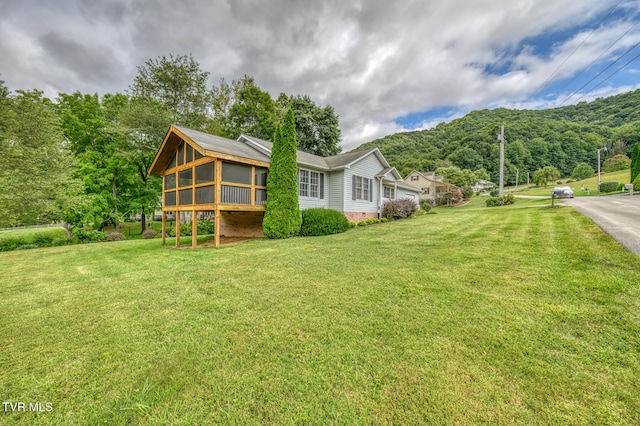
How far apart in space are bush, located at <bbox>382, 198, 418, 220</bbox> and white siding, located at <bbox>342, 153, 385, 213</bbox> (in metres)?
0.71

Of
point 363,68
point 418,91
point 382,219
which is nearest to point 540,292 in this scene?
point 382,219

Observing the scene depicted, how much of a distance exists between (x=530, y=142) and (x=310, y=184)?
65114 mm

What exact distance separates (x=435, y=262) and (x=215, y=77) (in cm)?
2544

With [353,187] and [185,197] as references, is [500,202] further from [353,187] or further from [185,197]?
[185,197]

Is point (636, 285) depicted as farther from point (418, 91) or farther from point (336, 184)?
point (418, 91)

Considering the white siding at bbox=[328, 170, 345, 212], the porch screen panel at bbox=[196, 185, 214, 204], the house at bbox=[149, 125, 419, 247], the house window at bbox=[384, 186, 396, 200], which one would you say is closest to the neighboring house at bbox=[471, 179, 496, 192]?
the house window at bbox=[384, 186, 396, 200]

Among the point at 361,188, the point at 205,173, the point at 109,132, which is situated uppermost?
the point at 109,132

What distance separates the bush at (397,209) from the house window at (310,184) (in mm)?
5380

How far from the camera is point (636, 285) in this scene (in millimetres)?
3541

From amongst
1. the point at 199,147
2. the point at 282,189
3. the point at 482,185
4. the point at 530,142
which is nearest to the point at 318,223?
the point at 282,189

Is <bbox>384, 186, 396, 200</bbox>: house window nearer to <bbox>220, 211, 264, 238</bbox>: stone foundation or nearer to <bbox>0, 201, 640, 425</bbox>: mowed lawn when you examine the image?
<bbox>220, 211, 264, 238</bbox>: stone foundation

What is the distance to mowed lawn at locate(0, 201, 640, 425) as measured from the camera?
1824 millimetres

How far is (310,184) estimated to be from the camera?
1389cm

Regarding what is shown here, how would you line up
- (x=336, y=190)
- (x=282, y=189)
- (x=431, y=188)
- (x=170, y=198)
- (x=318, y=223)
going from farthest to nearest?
(x=431, y=188), (x=336, y=190), (x=170, y=198), (x=318, y=223), (x=282, y=189)
